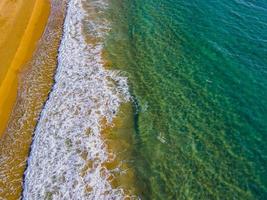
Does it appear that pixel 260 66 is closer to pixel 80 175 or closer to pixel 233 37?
pixel 233 37

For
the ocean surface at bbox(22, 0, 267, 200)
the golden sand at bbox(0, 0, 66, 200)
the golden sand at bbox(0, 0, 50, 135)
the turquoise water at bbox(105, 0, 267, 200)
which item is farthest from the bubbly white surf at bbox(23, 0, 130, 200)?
the golden sand at bbox(0, 0, 50, 135)

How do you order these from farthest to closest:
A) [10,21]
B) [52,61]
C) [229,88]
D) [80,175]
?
[10,21], [52,61], [229,88], [80,175]

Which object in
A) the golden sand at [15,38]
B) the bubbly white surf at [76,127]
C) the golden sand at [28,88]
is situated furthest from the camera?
the golden sand at [15,38]

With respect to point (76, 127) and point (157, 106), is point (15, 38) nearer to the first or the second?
point (76, 127)

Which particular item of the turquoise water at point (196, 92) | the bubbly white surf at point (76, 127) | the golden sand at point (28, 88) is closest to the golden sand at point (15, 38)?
the golden sand at point (28, 88)

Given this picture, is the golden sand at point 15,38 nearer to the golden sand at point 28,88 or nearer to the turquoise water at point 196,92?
the golden sand at point 28,88

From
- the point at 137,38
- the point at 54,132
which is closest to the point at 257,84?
the point at 137,38

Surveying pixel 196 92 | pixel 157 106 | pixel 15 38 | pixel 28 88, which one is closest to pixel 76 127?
pixel 28 88
